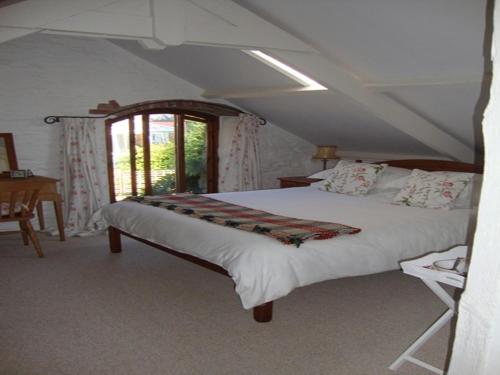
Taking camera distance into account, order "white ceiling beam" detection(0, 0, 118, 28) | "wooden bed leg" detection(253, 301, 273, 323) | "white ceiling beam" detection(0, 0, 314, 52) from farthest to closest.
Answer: "wooden bed leg" detection(253, 301, 273, 323) → "white ceiling beam" detection(0, 0, 314, 52) → "white ceiling beam" detection(0, 0, 118, 28)

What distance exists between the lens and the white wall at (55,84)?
16.0 ft

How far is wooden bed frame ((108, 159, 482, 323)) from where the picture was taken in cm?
291

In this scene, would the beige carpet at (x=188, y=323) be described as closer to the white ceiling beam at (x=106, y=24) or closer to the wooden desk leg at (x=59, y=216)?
the wooden desk leg at (x=59, y=216)

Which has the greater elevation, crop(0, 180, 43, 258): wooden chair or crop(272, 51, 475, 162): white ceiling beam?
crop(272, 51, 475, 162): white ceiling beam

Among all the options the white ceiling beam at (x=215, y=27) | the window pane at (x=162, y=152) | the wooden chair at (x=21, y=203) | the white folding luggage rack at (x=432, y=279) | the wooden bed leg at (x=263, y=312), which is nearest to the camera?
the white folding luggage rack at (x=432, y=279)

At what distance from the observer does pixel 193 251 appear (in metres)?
3.20

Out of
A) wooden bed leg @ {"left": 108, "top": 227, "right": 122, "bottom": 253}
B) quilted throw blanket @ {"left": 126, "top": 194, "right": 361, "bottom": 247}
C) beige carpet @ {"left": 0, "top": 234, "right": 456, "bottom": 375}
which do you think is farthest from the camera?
wooden bed leg @ {"left": 108, "top": 227, "right": 122, "bottom": 253}

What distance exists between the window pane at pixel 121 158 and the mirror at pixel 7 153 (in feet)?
3.70

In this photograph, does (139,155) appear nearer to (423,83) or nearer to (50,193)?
(50,193)

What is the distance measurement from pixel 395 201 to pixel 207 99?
9.45 ft

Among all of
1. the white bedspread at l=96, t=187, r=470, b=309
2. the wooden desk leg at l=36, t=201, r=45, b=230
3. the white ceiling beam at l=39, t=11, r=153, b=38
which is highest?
the white ceiling beam at l=39, t=11, r=153, b=38

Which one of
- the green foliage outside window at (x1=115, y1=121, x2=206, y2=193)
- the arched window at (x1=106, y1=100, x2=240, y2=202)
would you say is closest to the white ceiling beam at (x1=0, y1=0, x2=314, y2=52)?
the arched window at (x1=106, y1=100, x2=240, y2=202)

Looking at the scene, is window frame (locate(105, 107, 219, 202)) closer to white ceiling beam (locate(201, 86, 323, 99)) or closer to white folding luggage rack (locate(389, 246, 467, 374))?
white ceiling beam (locate(201, 86, 323, 99))

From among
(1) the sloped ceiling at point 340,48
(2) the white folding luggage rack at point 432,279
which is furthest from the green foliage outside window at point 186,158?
(2) the white folding luggage rack at point 432,279
